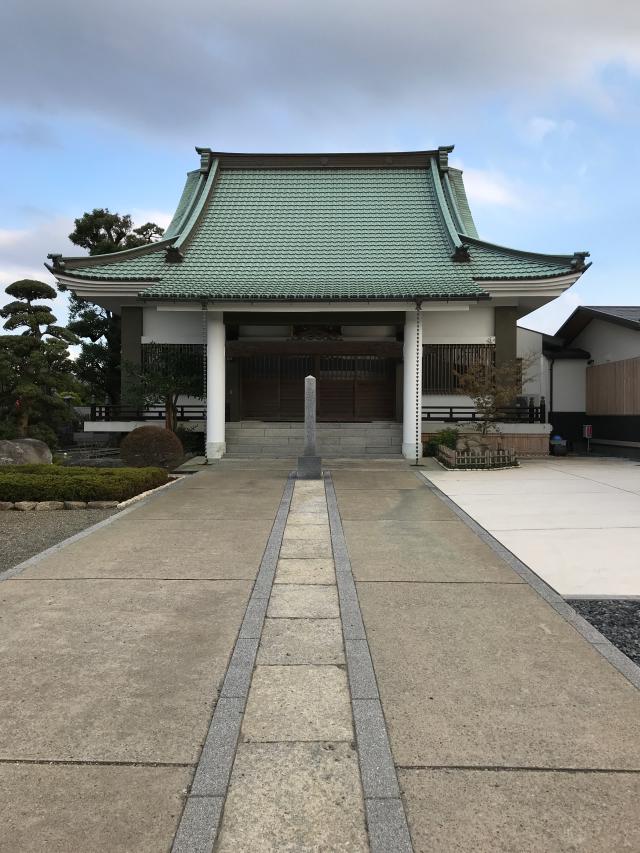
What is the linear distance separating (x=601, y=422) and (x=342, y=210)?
11084 mm

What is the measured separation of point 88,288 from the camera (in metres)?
16.2

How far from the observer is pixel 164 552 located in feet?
20.3

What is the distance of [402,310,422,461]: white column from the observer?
50.2ft

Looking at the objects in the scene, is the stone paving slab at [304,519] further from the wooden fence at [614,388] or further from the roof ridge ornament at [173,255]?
the wooden fence at [614,388]

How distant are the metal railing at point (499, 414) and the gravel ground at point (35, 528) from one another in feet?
35.6

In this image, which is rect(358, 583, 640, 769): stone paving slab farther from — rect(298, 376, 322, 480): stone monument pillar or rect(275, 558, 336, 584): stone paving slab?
rect(298, 376, 322, 480): stone monument pillar

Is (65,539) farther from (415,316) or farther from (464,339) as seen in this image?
(464,339)

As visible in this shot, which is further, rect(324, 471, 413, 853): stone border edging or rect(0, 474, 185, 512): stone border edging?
rect(0, 474, 185, 512): stone border edging

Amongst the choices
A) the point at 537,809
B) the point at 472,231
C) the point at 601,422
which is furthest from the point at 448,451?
the point at 537,809

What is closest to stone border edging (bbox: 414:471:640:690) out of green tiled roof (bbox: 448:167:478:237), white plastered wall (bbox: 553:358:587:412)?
white plastered wall (bbox: 553:358:587:412)

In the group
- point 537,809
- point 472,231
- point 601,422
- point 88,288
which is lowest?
point 537,809

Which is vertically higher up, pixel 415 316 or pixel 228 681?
pixel 415 316

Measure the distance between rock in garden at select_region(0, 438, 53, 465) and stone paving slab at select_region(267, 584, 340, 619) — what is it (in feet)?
29.8

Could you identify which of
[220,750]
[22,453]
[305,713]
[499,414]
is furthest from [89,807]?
A: [499,414]
